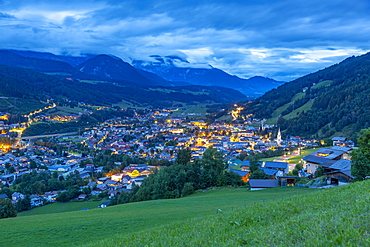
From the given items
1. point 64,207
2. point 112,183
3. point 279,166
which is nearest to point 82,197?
point 64,207

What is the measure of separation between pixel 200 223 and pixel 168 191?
1790 cm

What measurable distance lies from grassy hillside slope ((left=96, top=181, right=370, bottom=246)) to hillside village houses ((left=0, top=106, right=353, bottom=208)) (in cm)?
1571

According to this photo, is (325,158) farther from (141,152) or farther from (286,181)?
(141,152)

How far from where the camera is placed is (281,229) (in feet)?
22.0

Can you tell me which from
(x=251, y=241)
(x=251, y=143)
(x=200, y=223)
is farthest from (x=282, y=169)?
(x=251, y=143)

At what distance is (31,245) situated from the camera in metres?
12.0

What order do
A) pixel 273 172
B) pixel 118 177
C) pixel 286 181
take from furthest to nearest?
pixel 118 177, pixel 273 172, pixel 286 181

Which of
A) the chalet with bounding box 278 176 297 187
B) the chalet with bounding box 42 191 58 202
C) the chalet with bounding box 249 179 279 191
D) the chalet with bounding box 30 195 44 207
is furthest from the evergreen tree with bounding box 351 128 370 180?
the chalet with bounding box 42 191 58 202

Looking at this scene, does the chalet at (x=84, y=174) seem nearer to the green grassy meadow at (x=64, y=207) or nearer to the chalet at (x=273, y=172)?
the green grassy meadow at (x=64, y=207)

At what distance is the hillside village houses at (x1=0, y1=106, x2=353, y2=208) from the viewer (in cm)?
3602

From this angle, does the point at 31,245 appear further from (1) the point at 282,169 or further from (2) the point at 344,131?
(2) the point at 344,131

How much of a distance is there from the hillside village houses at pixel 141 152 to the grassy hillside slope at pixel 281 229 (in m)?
15.7

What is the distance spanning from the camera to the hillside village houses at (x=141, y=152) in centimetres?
3602

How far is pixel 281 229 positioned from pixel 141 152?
6494 cm
